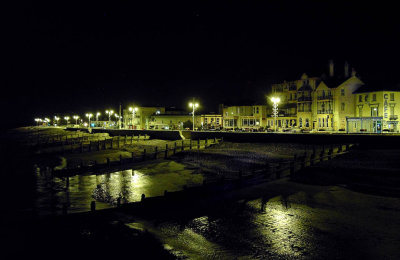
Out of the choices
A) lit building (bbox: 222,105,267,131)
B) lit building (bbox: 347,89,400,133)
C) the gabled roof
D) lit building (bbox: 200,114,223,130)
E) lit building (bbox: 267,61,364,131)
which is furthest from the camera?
lit building (bbox: 200,114,223,130)

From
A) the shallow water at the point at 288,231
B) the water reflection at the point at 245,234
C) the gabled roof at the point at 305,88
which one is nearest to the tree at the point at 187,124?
the gabled roof at the point at 305,88

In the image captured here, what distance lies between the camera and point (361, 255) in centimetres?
1178

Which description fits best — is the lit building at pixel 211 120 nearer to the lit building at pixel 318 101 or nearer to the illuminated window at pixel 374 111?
the lit building at pixel 318 101

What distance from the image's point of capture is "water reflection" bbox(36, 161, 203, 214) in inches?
805

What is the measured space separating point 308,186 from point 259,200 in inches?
211

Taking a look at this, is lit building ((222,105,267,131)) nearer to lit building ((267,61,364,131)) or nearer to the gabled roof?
lit building ((267,61,364,131))

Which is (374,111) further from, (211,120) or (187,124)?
(187,124)

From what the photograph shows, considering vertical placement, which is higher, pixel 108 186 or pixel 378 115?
pixel 378 115

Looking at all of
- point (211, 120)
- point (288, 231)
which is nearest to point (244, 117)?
point (211, 120)

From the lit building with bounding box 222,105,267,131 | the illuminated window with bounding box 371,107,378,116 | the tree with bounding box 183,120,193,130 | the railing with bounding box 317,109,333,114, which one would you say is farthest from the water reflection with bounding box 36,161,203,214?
the tree with bounding box 183,120,193,130

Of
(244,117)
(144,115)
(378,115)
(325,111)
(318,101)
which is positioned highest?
(318,101)

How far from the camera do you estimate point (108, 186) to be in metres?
25.1

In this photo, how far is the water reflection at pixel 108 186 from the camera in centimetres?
2045

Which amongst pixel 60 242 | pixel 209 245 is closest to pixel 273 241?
pixel 209 245
